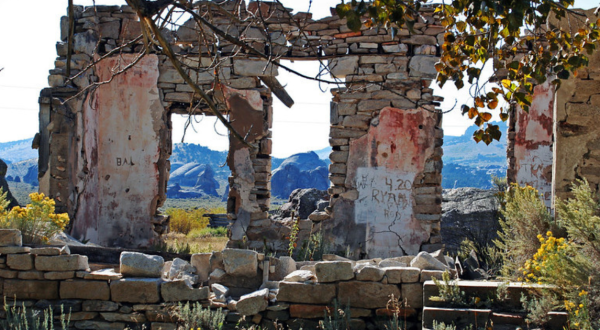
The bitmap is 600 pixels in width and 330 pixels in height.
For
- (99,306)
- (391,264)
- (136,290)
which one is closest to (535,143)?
(391,264)

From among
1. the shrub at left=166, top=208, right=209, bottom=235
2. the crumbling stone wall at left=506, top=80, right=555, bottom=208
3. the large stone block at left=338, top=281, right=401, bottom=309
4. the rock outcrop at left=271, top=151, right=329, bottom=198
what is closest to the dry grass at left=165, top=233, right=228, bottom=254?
the shrub at left=166, top=208, right=209, bottom=235

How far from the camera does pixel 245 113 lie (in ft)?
Result: 31.0

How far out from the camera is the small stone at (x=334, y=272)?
17.1 ft

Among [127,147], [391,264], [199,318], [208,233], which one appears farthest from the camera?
[208,233]

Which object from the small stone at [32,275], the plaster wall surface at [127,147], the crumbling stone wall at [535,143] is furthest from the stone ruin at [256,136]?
the small stone at [32,275]

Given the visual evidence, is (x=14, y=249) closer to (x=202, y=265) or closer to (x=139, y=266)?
(x=139, y=266)

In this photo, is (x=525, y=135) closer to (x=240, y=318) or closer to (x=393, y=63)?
(x=393, y=63)

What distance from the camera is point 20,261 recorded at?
537 centimetres

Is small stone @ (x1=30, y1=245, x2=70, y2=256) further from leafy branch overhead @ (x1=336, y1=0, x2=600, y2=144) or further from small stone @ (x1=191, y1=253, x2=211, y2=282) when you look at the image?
leafy branch overhead @ (x1=336, y1=0, x2=600, y2=144)

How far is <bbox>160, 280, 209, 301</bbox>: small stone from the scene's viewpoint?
518cm

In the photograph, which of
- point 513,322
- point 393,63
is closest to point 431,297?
point 513,322

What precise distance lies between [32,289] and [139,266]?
3.28 ft

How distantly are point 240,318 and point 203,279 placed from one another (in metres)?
0.93

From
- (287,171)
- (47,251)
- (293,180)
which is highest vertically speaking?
(287,171)
